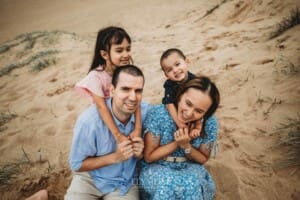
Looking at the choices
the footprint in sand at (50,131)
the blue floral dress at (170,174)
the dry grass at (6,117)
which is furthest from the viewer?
the dry grass at (6,117)

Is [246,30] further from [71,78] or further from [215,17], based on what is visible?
[71,78]

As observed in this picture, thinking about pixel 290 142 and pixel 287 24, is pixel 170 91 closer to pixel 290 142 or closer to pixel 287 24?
pixel 290 142

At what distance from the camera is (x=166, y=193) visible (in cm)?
212

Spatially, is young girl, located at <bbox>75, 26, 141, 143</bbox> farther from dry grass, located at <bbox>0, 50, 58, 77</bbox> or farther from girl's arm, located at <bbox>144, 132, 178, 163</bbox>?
dry grass, located at <bbox>0, 50, 58, 77</bbox>

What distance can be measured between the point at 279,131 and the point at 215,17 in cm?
488

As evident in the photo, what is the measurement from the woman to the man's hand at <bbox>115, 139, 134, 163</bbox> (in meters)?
0.19

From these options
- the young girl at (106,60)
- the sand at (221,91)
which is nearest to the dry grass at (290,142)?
the sand at (221,91)

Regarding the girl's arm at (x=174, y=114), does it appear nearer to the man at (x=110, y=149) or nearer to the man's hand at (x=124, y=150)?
the man at (x=110, y=149)

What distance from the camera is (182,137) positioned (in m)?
2.13

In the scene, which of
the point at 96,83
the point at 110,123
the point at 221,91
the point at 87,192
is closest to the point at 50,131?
the point at 96,83

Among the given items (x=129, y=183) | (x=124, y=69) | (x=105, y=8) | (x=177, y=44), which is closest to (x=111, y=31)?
(x=124, y=69)

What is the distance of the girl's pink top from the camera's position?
8.87ft

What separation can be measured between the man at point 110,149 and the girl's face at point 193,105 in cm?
37

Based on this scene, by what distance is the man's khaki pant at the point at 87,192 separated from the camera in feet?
7.84
